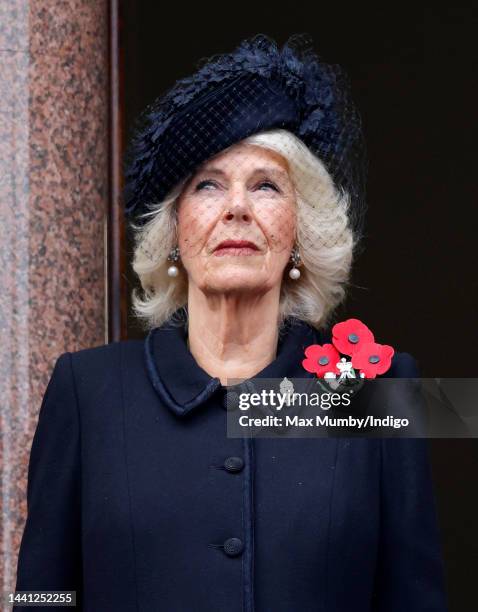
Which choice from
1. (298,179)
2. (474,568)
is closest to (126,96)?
(298,179)

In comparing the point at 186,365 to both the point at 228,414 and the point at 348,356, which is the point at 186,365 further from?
the point at 348,356

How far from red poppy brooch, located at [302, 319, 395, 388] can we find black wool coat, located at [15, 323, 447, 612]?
6 centimetres

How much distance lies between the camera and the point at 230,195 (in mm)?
3314

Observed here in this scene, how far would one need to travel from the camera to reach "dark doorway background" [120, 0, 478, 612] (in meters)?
5.93

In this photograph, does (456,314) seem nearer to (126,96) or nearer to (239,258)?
(126,96)

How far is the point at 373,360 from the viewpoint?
3.30 m

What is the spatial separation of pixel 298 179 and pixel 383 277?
2.73m

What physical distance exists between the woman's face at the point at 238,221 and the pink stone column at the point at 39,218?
0.60 meters

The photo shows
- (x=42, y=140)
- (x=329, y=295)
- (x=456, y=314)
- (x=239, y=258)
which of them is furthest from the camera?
(x=456, y=314)

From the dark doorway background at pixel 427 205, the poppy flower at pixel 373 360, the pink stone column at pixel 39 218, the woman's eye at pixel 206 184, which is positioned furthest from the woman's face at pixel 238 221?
the dark doorway background at pixel 427 205

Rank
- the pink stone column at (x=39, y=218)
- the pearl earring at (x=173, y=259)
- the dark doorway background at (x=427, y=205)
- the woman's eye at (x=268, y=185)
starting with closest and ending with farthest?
1. the woman's eye at (x=268, y=185)
2. the pearl earring at (x=173, y=259)
3. the pink stone column at (x=39, y=218)
4. the dark doorway background at (x=427, y=205)

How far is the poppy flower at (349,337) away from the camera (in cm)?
333

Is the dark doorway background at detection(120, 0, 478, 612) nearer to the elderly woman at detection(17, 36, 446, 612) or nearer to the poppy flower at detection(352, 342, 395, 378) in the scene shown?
the elderly woman at detection(17, 36, 446, 612)

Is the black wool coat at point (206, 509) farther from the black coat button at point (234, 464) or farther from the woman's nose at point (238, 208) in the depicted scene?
the woman's nose at point (238, 208)
